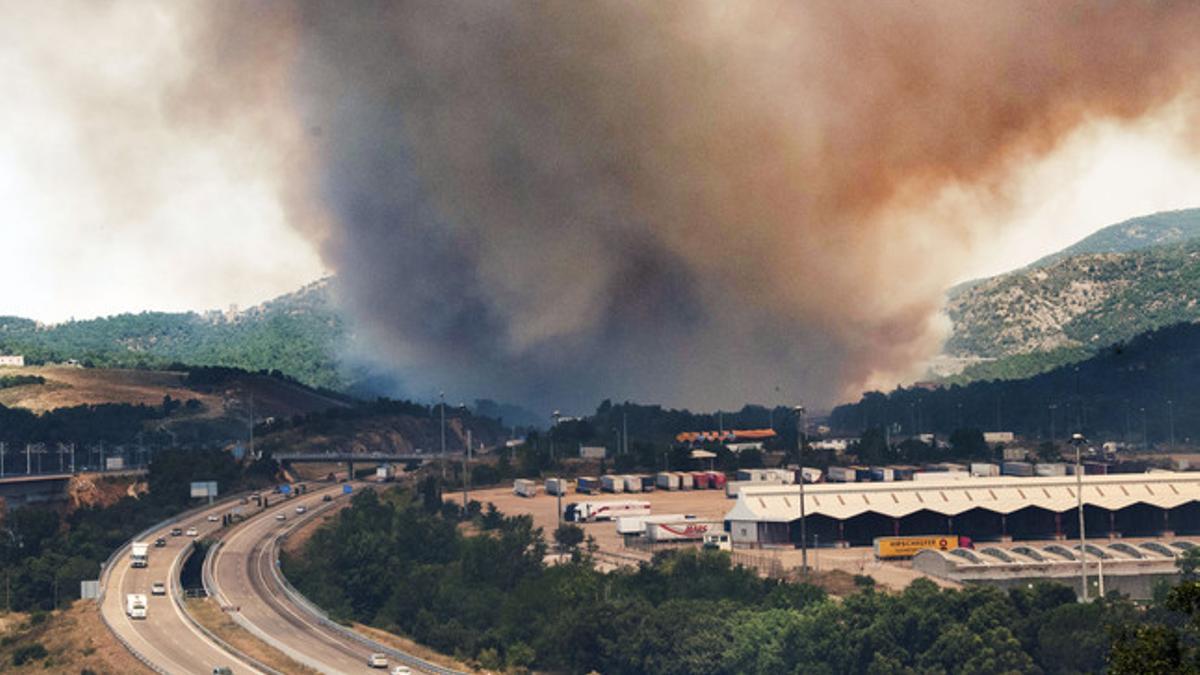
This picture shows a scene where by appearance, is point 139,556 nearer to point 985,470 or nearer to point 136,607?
point 136,607

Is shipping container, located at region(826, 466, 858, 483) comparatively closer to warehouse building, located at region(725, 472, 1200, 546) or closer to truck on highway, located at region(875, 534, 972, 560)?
warehouse building, located at region(725, 472, 1200, 546)

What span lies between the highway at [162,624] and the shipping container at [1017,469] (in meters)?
78.7

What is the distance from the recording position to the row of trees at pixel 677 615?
96.5m

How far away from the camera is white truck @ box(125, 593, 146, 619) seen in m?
126

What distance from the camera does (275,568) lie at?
5891 inches

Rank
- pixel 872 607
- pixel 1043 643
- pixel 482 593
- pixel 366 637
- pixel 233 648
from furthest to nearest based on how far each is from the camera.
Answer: pixel 482 593
pixel 366 637
pixel 233 648
pixel 872 607
pixel 1043 643

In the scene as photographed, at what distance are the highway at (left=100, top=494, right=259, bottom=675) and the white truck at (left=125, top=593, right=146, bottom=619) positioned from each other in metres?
0.47

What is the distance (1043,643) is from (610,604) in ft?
96.7

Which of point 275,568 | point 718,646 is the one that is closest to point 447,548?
point 275,568

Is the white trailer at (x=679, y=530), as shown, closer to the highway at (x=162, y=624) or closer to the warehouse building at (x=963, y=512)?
the warehouse building at (x=963, y=512)

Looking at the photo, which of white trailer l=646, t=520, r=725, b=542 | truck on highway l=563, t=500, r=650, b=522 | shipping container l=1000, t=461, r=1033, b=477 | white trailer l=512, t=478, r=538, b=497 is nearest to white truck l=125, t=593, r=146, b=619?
white trailer l=646, t=520, r=725, b=542

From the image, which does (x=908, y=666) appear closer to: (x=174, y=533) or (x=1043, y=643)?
(x=1043, y=643)

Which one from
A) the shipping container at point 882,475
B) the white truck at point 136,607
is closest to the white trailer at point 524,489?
the shipping container at point 882,475

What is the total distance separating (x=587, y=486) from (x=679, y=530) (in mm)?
41598
